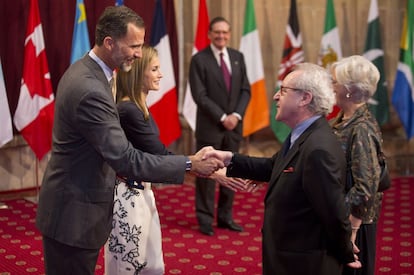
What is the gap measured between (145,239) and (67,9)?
14.9 ft

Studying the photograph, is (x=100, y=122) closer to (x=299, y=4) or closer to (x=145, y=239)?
(x=145, y=239)

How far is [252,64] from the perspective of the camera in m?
8.73

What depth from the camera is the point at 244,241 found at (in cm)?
653

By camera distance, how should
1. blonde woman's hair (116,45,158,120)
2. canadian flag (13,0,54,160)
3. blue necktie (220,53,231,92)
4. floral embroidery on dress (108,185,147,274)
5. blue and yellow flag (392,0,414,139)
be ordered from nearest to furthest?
floral embroidery on dress (108,185,147,274)
blonde woman's hair (116,45,158,120)
blue necktie (220,53,231,92)
canadian flag (13,0,54,160)
blue and yellow flag (392,0,414,139)

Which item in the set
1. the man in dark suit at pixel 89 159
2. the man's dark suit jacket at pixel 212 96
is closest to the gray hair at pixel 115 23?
the man in dark suit at pixel 89 159

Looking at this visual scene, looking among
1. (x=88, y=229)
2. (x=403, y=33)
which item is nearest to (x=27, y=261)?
(x=88, y=229)

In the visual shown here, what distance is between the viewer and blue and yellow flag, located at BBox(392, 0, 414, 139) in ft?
31.0

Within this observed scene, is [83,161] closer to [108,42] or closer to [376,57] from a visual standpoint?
[108,42]

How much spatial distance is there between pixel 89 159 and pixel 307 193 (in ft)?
3.05

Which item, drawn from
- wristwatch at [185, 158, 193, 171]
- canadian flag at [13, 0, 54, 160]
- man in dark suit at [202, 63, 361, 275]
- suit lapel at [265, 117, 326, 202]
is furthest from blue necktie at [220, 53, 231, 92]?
suit lapel at [265, 117, 326, 202]

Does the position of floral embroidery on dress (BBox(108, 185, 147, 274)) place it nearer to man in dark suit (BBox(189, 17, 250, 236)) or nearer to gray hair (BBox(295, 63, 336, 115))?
gray hair (BBox(295, 63, 336, 115))

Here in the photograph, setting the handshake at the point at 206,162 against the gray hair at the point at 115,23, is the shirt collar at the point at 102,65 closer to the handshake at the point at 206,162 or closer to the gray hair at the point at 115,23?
the gray hair at the point at 115,23

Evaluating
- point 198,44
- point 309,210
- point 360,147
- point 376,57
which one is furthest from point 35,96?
point 309,210

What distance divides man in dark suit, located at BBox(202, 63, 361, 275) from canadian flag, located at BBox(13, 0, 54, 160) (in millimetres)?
4759
